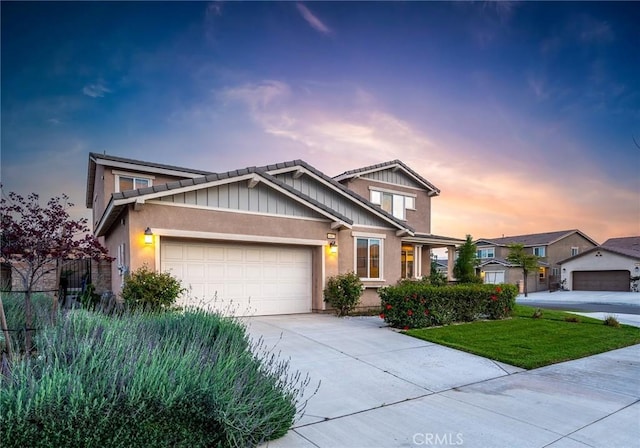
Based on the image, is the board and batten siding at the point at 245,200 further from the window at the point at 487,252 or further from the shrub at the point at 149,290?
the window at the point at 487,252

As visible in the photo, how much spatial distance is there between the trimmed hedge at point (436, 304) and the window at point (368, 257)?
354 centimetres

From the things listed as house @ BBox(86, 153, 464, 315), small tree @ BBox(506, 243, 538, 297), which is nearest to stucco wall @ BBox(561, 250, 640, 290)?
small tree @ BBox(506, 243, 538, 297)

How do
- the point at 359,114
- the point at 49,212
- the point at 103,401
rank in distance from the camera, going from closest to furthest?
the point at 103,401, the point at 49,212, the point at 359,114

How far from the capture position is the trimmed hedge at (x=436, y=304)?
34.4 feet

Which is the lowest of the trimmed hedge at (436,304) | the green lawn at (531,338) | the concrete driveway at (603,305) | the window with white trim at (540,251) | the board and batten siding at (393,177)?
the concrete driveway at (603,305)

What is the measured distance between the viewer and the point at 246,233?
11.9 metres

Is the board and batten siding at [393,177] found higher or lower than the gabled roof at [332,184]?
higher

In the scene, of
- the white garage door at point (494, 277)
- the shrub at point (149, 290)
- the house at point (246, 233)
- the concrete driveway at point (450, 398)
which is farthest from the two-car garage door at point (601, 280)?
the shrub at point (149, 290)

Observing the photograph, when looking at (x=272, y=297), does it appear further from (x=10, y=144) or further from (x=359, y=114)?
(x=10, y=144)

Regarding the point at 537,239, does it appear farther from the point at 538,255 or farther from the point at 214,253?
the point at 214,253

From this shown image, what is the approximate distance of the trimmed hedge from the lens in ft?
34.4

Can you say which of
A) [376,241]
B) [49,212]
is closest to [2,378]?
[49,212]

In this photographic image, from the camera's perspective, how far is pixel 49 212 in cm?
688

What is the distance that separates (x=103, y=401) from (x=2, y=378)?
3.61ft
